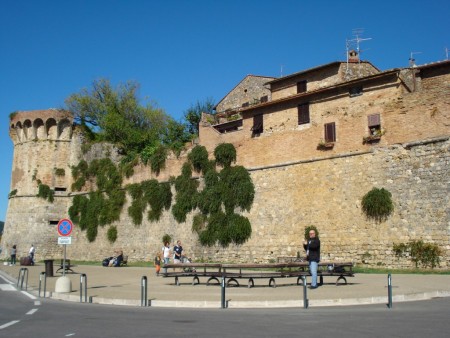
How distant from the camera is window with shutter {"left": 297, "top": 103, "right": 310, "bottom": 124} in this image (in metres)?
28.2

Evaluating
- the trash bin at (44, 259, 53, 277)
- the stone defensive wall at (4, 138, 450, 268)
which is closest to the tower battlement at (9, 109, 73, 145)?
the stone defensive wall at (4, 138, 450, 268)

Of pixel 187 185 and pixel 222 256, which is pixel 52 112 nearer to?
pixel 187 185

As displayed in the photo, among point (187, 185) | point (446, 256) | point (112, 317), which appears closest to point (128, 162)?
point (187, 185)

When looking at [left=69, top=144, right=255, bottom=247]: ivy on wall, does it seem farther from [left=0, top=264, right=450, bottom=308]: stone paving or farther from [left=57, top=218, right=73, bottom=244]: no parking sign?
[left=57, top=218, right=73, bottom=244]: no parking sign

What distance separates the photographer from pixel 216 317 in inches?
380

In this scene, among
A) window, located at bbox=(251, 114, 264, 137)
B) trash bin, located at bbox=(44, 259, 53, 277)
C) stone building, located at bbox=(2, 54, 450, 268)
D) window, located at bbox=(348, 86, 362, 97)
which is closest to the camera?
trash bin, located at bbox=(44, 259, 53, 277)

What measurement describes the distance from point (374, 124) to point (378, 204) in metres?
4.07

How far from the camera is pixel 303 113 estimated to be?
2834cm

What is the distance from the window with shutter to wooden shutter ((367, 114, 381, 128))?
12.6ft

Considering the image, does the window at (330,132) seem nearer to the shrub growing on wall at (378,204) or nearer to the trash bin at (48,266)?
the shrub growing on wall at (378,204)

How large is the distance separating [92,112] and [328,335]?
4845 centimetres

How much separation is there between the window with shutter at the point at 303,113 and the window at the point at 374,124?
12.7 ft

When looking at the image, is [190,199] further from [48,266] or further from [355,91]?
[355,91]

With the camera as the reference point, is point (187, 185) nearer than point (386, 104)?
No
